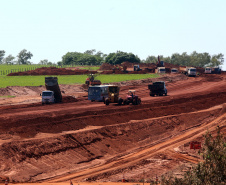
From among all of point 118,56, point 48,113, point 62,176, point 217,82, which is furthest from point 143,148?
point 118,56

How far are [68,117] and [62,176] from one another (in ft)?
47.6

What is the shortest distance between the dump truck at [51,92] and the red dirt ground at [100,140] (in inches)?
52.5

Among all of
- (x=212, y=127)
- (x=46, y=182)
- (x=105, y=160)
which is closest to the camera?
(x=46, y=182)

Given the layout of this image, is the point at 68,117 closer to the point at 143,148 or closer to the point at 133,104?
the point at 143,148

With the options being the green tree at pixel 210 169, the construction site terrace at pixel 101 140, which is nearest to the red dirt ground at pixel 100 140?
the construction site terrace at pixel 101 140

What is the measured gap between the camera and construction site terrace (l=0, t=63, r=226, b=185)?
2752 cm

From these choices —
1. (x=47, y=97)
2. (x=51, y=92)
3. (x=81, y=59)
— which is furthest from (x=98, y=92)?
(x=81, y=59)

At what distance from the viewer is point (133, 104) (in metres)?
52.0

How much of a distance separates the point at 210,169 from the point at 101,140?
2018 cm

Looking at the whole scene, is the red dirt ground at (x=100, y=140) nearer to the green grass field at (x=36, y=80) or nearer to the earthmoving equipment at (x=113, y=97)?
the earthmoving equipment at (x=113, y=97)

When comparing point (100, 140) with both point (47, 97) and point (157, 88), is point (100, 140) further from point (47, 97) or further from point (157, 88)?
point (157, 88)

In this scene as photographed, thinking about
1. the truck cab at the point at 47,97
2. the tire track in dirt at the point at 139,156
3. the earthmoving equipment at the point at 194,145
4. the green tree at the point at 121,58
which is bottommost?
the tire track in dirt at the point at 139,156

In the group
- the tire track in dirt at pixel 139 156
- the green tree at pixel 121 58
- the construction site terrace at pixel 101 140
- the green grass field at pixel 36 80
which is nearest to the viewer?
the tire track in dirt at pixel 139 156

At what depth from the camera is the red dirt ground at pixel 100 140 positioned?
27.7 meters
